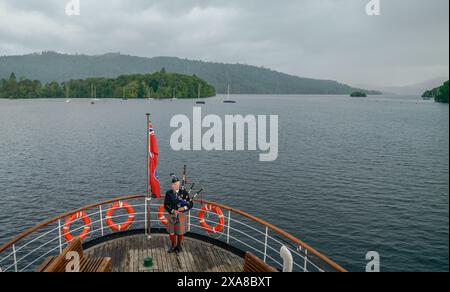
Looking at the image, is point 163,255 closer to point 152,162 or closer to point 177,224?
point 177,224

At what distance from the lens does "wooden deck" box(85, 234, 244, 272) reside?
10305 mm

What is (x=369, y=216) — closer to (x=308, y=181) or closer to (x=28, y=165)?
(x=308, y=181)

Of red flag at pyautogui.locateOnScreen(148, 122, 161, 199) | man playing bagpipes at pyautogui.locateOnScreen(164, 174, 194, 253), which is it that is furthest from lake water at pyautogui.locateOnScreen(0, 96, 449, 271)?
red flag at pyautogui.locateOnScreen(148, 122, 161, 199)

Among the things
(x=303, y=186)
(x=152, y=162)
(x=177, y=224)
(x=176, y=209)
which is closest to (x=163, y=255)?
(x=177, y=224)

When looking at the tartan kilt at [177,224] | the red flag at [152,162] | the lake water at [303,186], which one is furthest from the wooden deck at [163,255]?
the lake water at [303,186]

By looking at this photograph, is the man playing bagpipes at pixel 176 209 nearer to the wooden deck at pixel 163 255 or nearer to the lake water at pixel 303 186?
the wooden deck at pixel 163 255

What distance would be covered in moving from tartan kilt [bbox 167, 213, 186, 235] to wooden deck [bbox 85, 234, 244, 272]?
0.79 m

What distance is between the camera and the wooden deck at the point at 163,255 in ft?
33.8

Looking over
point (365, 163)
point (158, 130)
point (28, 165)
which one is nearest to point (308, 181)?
point (365, 163)

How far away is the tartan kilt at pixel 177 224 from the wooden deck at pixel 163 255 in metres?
0.79

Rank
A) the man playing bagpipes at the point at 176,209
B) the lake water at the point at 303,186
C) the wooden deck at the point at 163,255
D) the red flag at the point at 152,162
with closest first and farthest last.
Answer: the wooden deck at the point at 163,255 < the man playing bagpipes at the point at 176,209 < the red flag at the point at 152,162 < the lake water at the point at 303,186

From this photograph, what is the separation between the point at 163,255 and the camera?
1108 centimetres

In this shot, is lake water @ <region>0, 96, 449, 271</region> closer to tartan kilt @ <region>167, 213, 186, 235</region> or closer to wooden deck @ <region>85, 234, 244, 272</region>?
wooden deck @ <region>85, 234, 244, 272</region>
